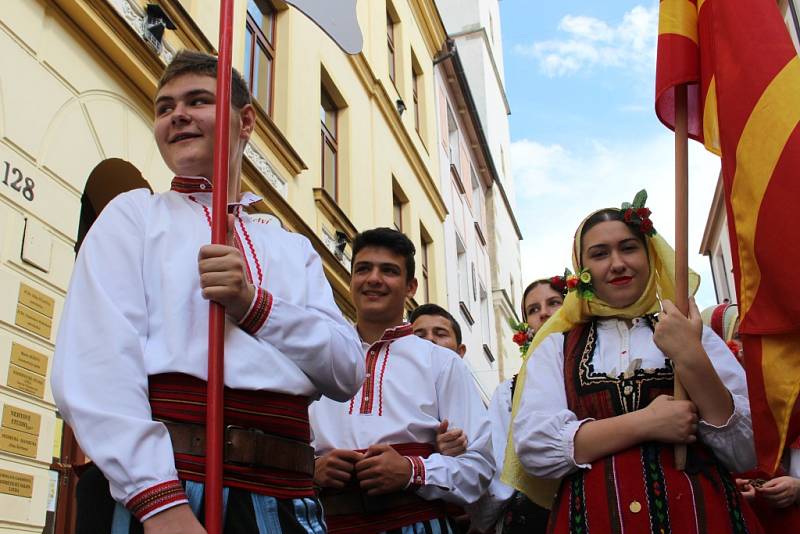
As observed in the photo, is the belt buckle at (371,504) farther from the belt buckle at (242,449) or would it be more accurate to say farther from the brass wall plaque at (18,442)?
the brass wall plaque at (18,442)

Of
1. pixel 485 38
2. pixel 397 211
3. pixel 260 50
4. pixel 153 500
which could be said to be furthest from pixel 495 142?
pixel 153 500

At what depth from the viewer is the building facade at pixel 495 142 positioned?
860 inches

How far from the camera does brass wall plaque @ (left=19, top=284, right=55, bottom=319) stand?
4.53 metres

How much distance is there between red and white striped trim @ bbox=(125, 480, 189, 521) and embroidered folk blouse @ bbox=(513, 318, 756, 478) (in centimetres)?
127

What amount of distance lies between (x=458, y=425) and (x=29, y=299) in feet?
8.75

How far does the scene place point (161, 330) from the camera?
184 cm

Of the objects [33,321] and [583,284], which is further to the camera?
[33,321]

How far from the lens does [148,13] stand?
237 inches

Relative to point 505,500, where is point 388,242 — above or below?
above

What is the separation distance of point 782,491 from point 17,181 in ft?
13.0

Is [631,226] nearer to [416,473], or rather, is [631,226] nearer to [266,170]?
[416,473]

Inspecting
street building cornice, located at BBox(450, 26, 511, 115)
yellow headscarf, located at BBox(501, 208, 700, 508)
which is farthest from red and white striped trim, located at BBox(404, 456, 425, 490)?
street building cornice, located at BBox(450, 26, 511, 115)

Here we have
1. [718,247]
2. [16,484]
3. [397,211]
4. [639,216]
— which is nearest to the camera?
[639,216]

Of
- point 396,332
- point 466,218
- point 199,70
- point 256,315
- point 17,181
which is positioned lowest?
point 256,315
